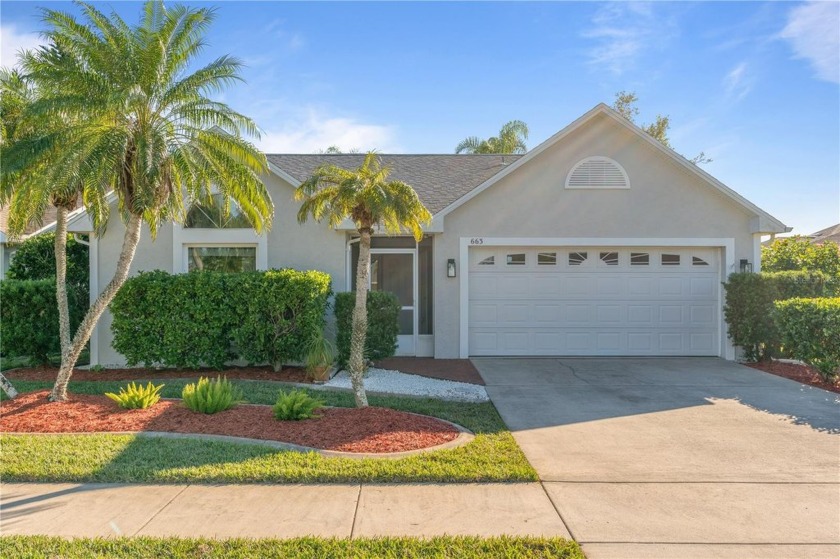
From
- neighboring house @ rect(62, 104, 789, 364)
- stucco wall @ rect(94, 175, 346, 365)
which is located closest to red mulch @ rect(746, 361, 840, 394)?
neighboring house @ rect(62, 104, 789, 364)

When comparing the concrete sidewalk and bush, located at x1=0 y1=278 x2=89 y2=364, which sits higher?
bush, located at x1=0 y1=278 x2=89 y2=364

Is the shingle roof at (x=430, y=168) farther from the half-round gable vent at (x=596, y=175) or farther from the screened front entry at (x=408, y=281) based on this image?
the half-round gable vent at (x=596, y=175)

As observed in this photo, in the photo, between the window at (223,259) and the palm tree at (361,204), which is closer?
the palm tree at (361,204)

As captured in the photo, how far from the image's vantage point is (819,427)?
646cm

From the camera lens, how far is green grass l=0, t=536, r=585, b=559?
3395 millimetres

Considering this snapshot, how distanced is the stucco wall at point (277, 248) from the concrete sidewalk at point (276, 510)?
6742 millimetres

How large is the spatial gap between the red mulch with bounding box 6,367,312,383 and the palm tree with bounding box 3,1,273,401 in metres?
2.35

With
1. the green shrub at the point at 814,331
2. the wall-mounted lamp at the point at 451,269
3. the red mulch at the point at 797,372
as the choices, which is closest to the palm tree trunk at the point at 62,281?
the wall-mounted lamp at the point at 451,269

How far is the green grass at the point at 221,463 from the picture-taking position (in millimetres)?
4668

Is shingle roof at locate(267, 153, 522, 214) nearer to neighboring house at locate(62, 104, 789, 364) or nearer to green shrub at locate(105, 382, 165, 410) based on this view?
neighboring house at locate(62, 104, 789, 364)

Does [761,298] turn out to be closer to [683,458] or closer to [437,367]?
[683,458]

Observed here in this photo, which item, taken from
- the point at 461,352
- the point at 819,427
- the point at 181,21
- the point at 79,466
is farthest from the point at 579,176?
the point at 79,466

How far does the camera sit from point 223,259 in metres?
10.9

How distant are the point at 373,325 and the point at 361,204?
396 centimetres
